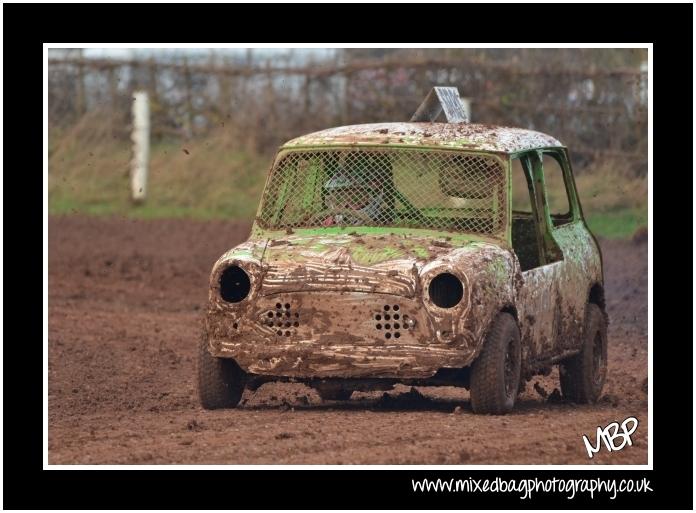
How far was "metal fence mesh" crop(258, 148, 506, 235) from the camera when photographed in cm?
955

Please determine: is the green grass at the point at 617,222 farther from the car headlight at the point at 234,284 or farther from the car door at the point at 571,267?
the car headlight at the point at 234,284

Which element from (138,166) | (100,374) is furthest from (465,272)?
(138,166)

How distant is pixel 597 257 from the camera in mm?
10836

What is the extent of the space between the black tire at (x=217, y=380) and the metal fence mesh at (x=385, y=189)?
94 centimetres

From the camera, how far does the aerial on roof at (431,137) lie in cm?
960

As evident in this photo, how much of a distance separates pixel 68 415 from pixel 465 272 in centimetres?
265

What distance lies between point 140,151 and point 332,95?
2.97 metres

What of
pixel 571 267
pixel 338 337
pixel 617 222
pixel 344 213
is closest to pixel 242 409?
pixel 338 337

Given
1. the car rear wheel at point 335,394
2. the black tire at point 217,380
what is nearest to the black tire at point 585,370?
the car rear wheel at point 335,394

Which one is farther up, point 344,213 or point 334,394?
point 344,213

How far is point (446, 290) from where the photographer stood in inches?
349

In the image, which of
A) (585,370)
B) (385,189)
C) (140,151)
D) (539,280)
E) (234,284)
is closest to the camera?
(234,284)

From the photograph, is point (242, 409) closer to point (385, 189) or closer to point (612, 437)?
point (385, 189)

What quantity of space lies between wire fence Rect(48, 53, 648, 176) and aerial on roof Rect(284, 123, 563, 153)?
11.8m
